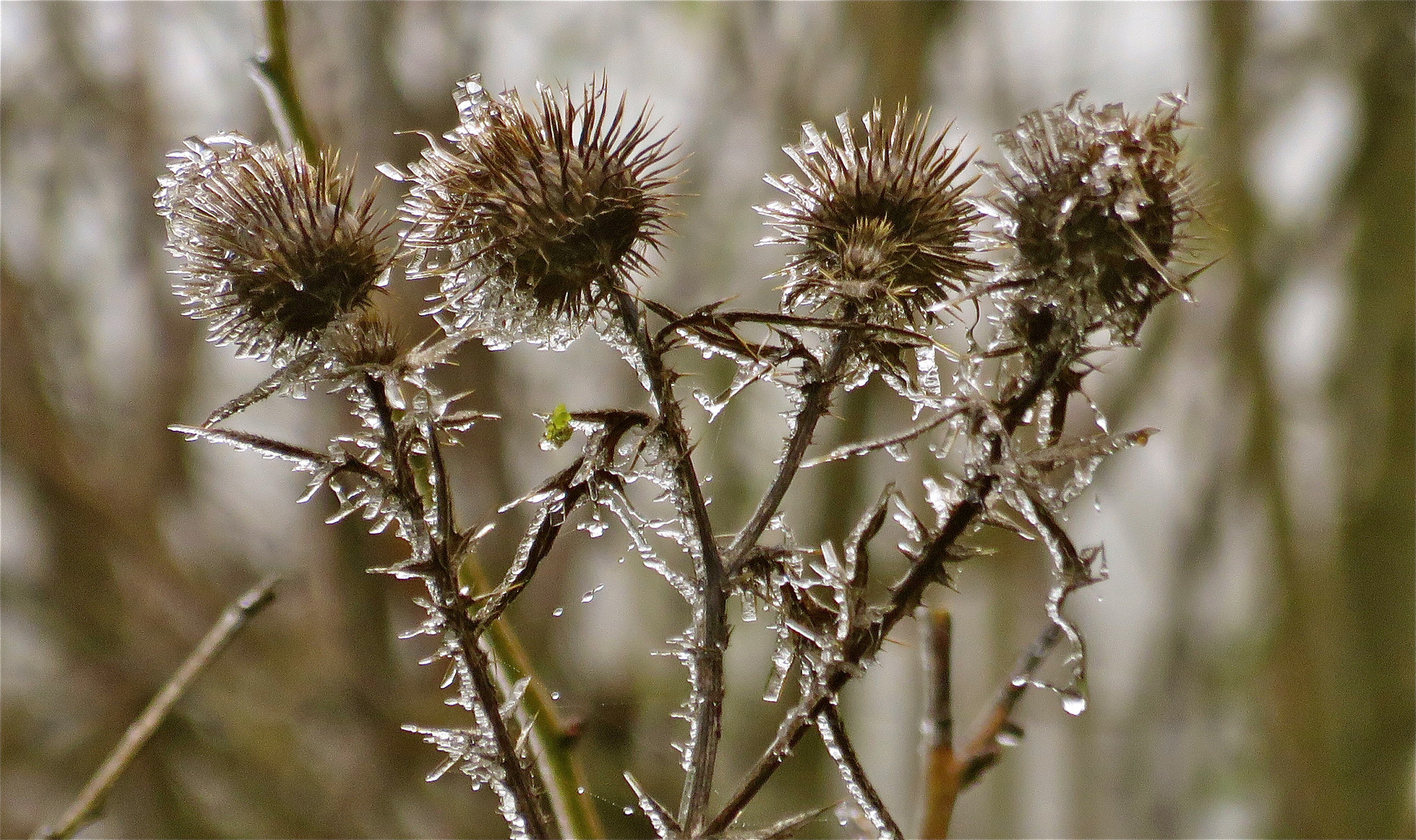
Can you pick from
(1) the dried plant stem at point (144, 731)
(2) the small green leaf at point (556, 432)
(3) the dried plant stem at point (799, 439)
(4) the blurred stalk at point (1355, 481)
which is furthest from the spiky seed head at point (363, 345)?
(4) the blurred stalk at point (1355, 481)

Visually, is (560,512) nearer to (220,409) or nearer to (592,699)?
(220,409)

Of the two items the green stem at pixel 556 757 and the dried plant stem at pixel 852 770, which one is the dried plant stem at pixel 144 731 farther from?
the dried plant stem at pixel 852 770

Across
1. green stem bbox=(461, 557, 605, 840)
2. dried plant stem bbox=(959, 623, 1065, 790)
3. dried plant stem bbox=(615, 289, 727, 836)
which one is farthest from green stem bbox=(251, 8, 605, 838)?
dried plant stem bbox=(959, 623, 1065, 790)

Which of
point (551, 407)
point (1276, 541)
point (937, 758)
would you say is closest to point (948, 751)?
point (937, 758)

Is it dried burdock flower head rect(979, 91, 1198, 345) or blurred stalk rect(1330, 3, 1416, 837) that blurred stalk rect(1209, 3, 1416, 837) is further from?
dried burdock flower head rect(979, 91, 1198, 345)

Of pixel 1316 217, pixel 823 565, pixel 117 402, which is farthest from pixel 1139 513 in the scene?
pixel 823 565
